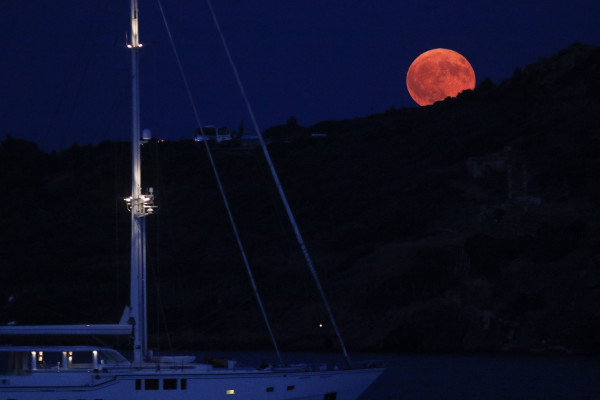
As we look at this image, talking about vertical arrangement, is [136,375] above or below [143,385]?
Answer: above

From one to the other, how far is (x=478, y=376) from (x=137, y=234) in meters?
17.8

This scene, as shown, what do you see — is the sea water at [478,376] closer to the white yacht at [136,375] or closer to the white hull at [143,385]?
the white yacht at [136,375]

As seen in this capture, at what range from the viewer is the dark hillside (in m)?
53.6

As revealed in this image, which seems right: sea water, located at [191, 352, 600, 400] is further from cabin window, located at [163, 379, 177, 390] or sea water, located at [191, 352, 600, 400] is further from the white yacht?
cabin window, located at [163, 379, 177, 390]

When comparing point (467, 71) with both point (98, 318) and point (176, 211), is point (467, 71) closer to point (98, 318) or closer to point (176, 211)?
point (176, 211)

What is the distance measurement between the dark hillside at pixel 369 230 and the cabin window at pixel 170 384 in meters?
26.4

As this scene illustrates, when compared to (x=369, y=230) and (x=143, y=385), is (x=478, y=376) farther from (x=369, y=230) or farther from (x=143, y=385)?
(x=369, y=230)

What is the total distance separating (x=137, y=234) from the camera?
92.1 feet

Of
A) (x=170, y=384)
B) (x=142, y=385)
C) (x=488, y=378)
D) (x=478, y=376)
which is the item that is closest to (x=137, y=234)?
(x=142, y=385)

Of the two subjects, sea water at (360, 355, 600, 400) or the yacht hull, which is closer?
the yacht hull

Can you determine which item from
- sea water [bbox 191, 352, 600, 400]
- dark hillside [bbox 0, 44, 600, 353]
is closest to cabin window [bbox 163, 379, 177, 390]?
sea water [bbox 191, 352, 600, 400]

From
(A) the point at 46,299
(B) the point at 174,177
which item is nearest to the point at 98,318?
(A) the point at 46,299

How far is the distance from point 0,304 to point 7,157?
3978 cm

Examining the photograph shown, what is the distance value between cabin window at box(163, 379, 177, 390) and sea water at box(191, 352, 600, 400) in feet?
22.8
